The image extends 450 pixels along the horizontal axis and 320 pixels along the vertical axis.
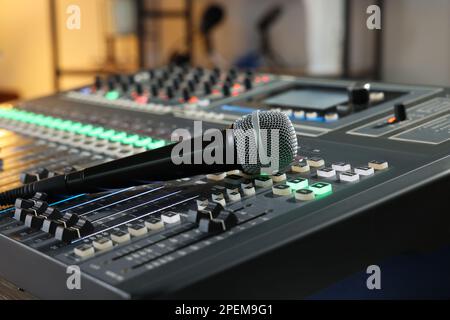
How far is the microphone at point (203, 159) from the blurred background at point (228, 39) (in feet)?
7.60

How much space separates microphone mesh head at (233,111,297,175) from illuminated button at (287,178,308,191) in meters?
0.02

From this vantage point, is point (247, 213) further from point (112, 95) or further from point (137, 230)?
point (112, 95)

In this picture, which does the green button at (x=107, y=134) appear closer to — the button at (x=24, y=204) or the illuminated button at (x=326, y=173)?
the button at (x=24, y=204)

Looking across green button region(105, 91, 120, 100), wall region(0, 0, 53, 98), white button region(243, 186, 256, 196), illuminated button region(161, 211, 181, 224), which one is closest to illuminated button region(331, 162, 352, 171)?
white button region(243, 186, 256, 196)

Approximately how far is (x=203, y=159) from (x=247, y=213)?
0.11m

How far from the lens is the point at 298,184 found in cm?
86

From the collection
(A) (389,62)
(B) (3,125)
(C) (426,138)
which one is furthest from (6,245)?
(A) (389,62)

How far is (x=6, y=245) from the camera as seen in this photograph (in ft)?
2.71

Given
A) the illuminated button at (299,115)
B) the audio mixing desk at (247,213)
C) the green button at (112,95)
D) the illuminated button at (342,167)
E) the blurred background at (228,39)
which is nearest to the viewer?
the audio mixing desk at (247,213)

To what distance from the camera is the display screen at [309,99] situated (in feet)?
4.25

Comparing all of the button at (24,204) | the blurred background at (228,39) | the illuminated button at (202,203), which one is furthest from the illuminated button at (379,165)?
the blurred background at (228,39)
